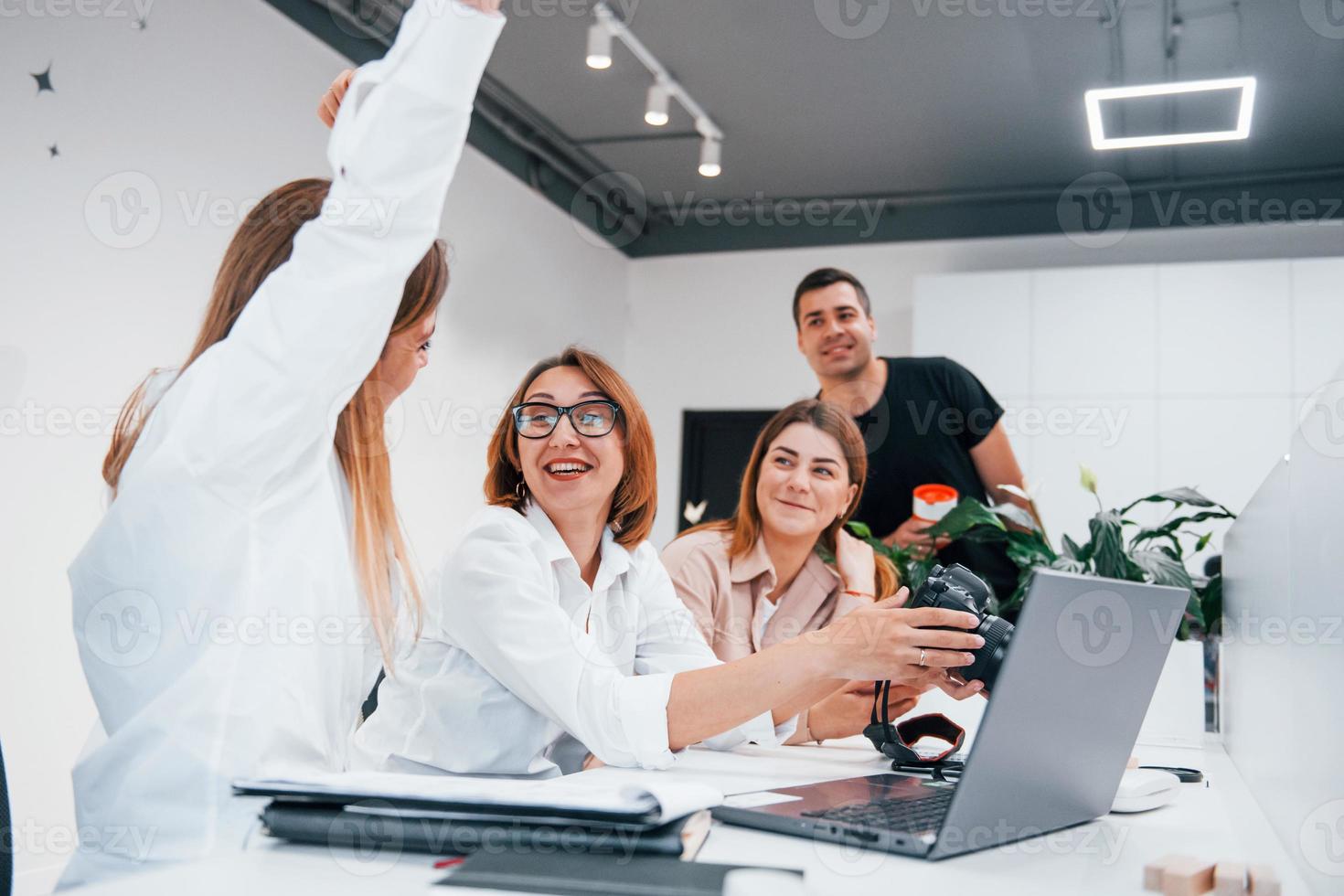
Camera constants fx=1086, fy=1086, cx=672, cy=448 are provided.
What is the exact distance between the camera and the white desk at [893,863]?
72cm

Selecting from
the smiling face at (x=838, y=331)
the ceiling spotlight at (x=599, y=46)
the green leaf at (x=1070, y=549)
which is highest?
the ceiling spotlight at (x=599, y=46)

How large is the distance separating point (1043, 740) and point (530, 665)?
2.06 ft

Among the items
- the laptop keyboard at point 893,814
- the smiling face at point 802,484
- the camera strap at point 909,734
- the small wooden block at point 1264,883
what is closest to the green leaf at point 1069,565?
the smiling face at point 802,484

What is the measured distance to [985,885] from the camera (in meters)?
0.78

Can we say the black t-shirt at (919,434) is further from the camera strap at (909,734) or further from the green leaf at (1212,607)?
the camera strap at (909,734)

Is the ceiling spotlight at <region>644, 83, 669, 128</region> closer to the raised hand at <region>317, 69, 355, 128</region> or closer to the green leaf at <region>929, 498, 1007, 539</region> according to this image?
the green leaf at <region>929, 498, 1007, 539</region>

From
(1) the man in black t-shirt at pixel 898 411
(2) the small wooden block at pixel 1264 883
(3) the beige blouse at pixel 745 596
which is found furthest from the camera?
(1) the man in black t-shirt at pixel 898 411

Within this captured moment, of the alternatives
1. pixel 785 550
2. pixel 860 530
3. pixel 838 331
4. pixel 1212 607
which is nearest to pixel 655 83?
pixel 838 331

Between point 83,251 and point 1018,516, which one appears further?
point 83,251

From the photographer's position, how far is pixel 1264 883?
0.79m

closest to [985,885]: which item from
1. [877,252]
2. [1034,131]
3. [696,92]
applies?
[696,92]

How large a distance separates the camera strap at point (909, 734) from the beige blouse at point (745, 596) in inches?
24.9

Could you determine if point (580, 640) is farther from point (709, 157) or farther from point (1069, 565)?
point (709, 157)

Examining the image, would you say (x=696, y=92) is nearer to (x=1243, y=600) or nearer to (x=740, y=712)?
(x=1243, y=600)
